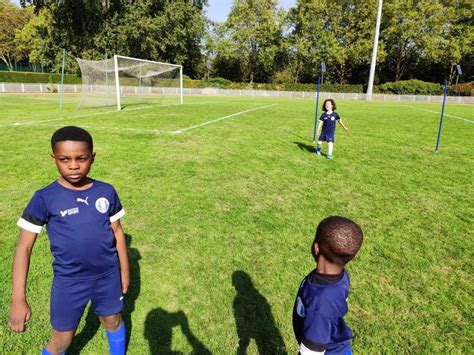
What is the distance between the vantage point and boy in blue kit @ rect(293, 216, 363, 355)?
1.73 meters

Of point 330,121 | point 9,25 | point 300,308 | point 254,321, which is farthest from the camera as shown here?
point 9,25

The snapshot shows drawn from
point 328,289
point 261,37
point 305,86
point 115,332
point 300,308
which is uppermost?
point 261,37

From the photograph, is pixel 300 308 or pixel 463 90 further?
pixel 463 90

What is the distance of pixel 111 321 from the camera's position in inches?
94.7

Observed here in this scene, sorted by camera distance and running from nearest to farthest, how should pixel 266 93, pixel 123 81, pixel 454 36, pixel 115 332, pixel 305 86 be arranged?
pixel 115 332 < pixel 123 81 < pixel 454 36 < pixel 266 93 < pixel 305 86

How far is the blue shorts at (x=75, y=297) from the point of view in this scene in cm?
214

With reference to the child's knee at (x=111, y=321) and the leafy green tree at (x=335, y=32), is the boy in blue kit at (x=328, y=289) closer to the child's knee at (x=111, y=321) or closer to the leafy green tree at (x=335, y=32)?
the child's knee at (x=111, y=321)

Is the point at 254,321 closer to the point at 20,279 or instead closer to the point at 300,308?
the point at 300,308

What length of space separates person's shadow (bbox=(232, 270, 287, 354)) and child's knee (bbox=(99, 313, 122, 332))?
95cm

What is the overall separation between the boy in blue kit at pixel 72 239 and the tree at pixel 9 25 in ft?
235

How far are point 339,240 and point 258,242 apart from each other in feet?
8.95

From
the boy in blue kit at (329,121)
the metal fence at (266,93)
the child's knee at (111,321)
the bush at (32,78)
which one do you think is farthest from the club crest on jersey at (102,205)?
the bush at (32,78)

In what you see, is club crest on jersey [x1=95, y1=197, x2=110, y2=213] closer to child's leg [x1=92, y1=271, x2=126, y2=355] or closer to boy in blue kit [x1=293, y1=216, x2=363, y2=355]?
child's leg [x1=92, y1=271, x2=126, y2=355]

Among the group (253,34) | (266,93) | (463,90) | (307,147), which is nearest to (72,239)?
(307,147)
